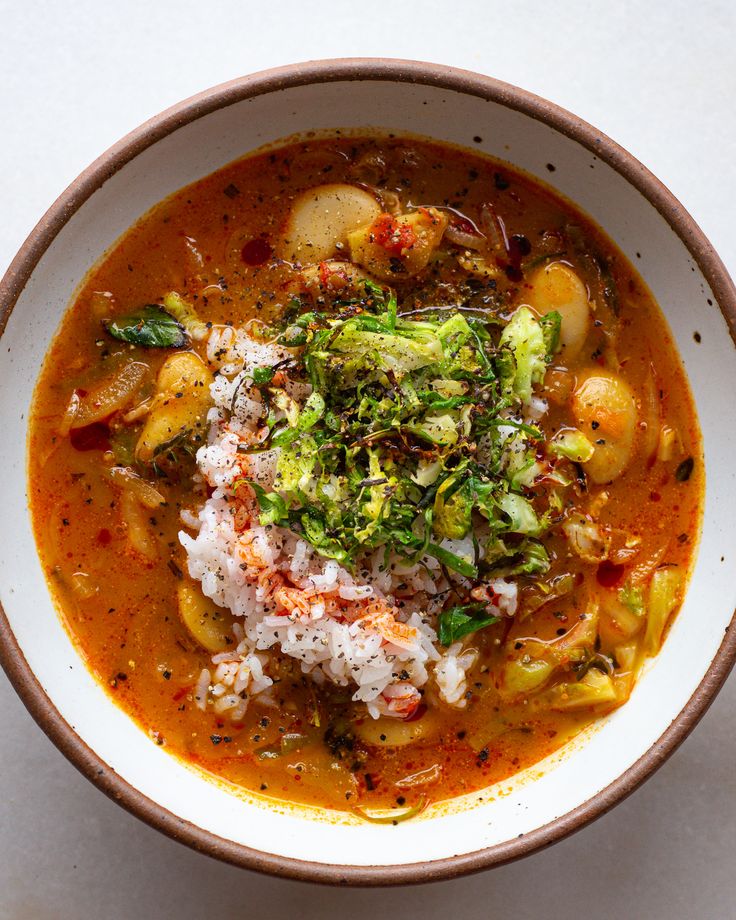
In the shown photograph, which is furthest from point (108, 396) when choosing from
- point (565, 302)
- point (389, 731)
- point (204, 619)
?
point (565, 302)

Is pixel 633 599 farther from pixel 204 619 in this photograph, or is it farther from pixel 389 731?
pixel 204 619

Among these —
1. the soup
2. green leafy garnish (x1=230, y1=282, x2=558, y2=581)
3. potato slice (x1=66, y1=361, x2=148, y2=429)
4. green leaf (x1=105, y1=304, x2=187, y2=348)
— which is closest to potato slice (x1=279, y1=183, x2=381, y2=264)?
the soup

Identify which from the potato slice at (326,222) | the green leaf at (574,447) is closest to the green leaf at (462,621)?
the green leaf at (574,447)

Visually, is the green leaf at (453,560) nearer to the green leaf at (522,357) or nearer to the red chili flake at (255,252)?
the green leaf at (522,357)

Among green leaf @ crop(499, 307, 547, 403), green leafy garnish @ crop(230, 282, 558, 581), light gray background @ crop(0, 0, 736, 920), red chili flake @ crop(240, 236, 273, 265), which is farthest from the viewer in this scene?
light gray background @ crop(0, 0, 736, 920)

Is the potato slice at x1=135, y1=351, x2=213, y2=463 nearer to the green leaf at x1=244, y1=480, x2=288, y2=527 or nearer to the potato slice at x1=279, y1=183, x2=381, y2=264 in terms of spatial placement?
the green leaf at x1=244, y1=480, x2=288, y2=527
